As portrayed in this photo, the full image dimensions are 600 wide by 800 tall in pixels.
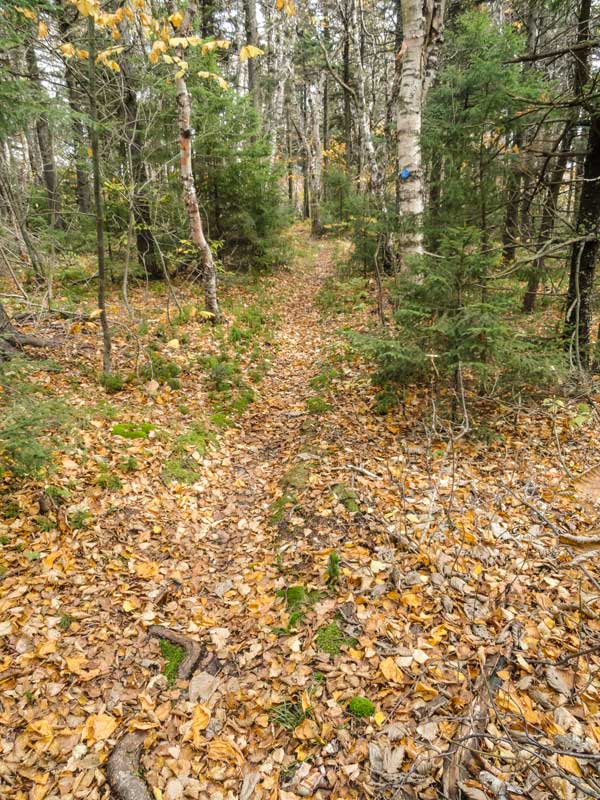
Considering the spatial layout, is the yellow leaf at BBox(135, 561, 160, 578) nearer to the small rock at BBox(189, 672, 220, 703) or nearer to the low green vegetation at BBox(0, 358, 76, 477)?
the small rock at BBox(189, 672, 220, 703)


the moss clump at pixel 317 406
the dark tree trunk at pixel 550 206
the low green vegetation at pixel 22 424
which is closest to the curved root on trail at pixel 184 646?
the low green vegetation at pixel 22 424

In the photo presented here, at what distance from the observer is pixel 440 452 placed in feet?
18.1

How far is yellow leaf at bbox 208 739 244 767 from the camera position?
280 centimetres

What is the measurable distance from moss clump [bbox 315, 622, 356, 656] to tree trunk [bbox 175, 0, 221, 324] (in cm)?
671

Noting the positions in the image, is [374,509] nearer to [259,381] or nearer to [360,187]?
[259,381]

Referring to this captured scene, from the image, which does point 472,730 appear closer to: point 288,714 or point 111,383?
point 288,714

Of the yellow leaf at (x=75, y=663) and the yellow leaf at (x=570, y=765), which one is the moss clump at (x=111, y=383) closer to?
the yellow leaf at (x=75, y=663)

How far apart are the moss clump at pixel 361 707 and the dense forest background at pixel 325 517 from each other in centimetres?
1

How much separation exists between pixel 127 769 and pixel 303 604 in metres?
1.64

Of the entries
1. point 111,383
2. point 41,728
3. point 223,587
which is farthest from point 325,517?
point 111,383

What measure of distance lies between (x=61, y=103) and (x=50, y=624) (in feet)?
22.2

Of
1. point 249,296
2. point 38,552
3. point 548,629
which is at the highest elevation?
point 249,296

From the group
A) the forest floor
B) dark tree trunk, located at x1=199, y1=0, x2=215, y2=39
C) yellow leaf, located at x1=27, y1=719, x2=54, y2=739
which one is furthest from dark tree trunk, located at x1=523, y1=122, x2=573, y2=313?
dark tree trunk, located at x1=199, y1=0, x2=215, y2=39

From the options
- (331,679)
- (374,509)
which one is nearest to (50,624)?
(331,679)
